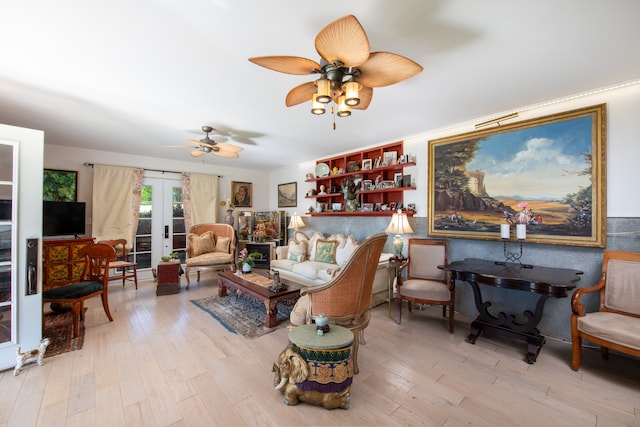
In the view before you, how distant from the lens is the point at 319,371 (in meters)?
1.70

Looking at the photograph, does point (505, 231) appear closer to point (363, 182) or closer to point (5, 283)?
point (363, 182)

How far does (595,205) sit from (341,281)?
260 centimetres

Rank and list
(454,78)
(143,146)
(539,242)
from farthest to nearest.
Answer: (143,146), (539,242), (454,78)

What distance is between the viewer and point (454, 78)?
2215 mm

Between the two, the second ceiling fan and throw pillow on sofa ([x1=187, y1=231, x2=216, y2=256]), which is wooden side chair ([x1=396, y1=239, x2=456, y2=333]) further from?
throw pillow on sofa ([x1=187, y1=231, x2=216, y2=256])

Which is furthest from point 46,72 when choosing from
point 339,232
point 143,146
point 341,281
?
point 339,232

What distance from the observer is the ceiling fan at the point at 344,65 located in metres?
1.33

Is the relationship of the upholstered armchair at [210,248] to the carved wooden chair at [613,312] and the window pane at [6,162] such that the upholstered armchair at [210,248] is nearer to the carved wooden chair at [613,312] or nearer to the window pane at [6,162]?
the window pane at [6,162]

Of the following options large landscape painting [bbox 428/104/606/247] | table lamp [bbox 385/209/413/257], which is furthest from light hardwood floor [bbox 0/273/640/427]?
large landscape painting [bbox 428/104/606/247]

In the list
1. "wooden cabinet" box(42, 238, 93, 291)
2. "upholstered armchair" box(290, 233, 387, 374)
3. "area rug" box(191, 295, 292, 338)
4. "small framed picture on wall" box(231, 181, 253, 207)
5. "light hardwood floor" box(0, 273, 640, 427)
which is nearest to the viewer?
"light hardwood floor" box(0, 273, 640, 427)

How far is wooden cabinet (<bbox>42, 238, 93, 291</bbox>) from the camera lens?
3.73 metres

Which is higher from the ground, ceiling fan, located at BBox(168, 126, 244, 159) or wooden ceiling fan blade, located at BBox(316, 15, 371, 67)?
ceiling fan, located at BBox(168, 126, 244, 159)

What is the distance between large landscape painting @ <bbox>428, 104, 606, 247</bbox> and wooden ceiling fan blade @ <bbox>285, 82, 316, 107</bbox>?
2307mm

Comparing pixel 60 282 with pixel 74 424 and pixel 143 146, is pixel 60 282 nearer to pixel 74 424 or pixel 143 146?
pixel 143 146
